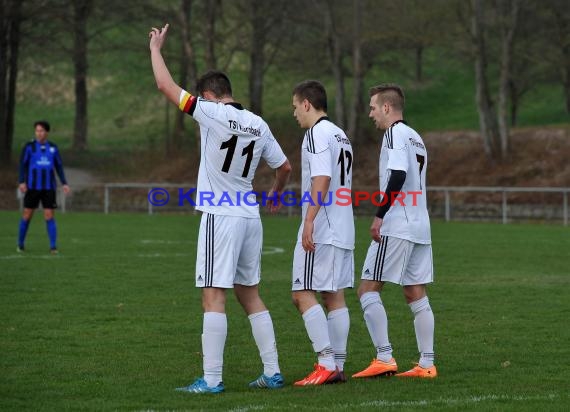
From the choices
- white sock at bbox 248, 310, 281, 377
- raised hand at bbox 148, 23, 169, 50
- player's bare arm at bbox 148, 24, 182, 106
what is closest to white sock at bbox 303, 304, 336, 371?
white sock at bbox 248, 310, 281, 377

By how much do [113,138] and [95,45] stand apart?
35.0 ft

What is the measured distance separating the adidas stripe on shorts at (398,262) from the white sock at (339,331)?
0.45m

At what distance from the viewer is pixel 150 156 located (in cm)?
5000

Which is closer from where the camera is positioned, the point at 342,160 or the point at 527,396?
the point at 527,396

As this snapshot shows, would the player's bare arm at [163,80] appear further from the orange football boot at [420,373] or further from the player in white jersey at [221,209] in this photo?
the orange football boot at [420,373]

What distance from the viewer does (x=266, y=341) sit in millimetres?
8211

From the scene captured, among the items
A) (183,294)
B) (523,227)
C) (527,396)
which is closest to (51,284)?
(183,294)

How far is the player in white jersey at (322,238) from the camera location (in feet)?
27.2

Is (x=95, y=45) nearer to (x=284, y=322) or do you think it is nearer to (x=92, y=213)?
(x=92, y=213)

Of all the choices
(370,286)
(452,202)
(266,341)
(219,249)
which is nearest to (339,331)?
(370,286)

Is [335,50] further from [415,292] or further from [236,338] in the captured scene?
[415,292]

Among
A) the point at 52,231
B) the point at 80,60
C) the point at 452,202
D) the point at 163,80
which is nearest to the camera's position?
the point at 163,80

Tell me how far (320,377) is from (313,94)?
2.09 metres

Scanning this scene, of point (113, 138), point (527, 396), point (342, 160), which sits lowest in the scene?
point (527, 396)
